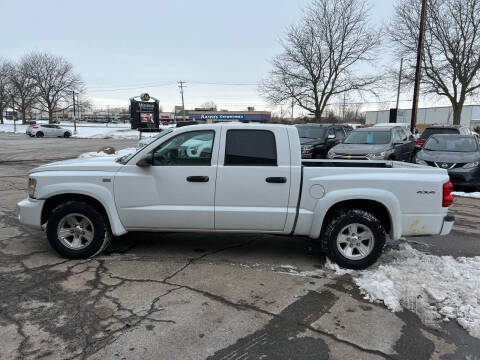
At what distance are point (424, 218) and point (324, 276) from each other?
141 centimetres

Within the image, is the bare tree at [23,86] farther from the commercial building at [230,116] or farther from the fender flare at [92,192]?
the fender flare at [92,192]

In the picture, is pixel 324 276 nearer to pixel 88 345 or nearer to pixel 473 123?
pixel 88 345

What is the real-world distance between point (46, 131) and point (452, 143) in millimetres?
39545

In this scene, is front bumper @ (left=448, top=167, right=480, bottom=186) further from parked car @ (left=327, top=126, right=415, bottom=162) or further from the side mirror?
the side mirror

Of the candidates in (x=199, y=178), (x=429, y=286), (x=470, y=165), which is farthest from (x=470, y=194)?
(x=199, y=178)

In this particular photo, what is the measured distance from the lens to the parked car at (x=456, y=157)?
32.3 ft

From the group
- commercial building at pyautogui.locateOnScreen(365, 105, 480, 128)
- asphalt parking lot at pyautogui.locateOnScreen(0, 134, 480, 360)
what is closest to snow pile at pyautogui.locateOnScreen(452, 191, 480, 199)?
asphalt parking lot at pyautogui.locateOnScreen(0, 134, 480, 360)

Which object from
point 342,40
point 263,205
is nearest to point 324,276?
point 263,205

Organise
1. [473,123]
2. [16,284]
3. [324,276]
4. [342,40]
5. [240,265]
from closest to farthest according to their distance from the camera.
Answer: [16,284] → [324,276] → [240,265] → [342,40] → [473,123]

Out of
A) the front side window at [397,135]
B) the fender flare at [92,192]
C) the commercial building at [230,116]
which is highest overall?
the commercial building at [230,116]

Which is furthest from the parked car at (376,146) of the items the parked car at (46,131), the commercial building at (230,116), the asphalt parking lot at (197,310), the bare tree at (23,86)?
the bare tree at (23,86)

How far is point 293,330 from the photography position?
10.5ft

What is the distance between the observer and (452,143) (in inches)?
442

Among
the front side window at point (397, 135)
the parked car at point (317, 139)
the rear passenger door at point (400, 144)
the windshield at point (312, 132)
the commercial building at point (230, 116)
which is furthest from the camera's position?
the windshield at point (312, 132)
